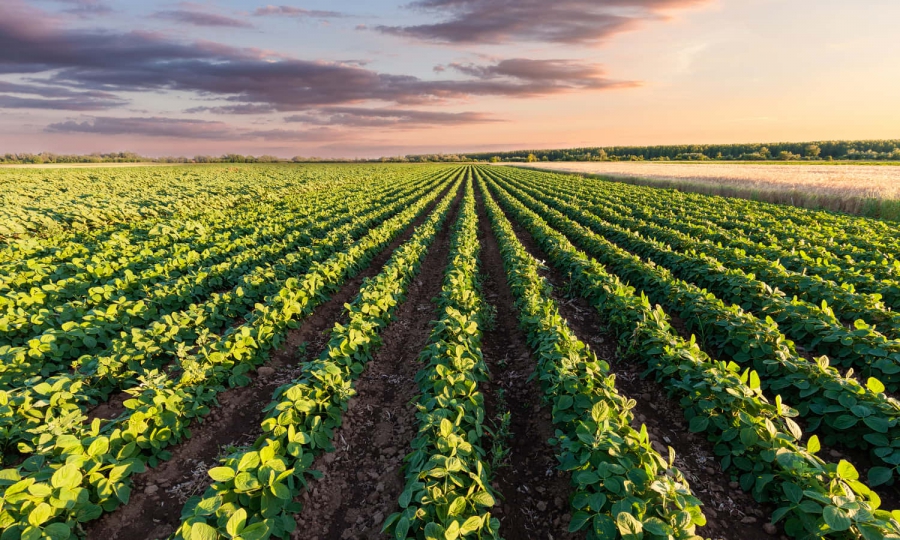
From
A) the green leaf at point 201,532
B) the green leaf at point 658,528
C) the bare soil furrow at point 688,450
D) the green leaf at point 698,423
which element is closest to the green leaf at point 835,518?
the green leaf at point 658,528

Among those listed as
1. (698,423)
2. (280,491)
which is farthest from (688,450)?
(280,491)

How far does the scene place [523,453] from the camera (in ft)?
15.0

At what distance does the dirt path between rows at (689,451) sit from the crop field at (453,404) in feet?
0.09

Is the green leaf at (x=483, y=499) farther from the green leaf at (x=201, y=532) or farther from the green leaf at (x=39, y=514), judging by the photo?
the green leaf at (x=39, y=514)

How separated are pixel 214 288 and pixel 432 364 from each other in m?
7.29

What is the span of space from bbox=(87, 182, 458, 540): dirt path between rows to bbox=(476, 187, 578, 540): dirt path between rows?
3251mm

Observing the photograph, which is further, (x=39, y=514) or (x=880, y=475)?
(x=880, y=475)

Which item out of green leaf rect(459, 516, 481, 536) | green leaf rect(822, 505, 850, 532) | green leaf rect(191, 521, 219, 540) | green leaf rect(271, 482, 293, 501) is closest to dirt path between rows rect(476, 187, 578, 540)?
green leaf rect(459, 516, 481, 536)

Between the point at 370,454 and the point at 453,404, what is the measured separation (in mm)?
1482

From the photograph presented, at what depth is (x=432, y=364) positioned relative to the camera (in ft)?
16.8

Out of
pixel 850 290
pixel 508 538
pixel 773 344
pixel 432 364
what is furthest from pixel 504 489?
pixel 850 290

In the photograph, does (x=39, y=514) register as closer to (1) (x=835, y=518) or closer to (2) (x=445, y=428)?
(2) (x=445, y=428)

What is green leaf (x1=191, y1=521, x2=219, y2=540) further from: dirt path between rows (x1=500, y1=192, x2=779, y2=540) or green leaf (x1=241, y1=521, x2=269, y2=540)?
dirt path between rows (x1=500, y1=192, x2=779, y2=540)

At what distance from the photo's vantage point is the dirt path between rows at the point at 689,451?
3553 millimetres
